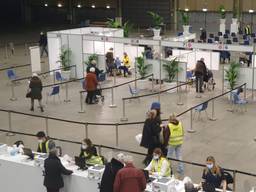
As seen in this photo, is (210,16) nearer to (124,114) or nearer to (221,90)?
(221,90)

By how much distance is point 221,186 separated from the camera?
905cm

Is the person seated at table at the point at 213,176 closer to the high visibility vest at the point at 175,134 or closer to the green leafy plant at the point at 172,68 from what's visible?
the high visibility vest at the point at 175,134

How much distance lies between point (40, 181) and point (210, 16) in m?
32.3

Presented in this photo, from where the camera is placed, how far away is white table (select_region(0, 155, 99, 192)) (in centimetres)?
980

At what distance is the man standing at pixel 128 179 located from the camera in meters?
8.54

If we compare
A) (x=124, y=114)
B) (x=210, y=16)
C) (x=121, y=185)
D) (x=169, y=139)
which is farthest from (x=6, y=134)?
(x=210, y=16)

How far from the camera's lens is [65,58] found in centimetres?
2400

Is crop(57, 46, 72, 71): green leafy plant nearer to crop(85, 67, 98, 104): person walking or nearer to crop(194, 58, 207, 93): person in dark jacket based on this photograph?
crop(85, 67, 98, 104): person walking

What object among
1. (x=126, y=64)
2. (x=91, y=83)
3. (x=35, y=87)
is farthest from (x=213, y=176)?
(x=126, y=64)

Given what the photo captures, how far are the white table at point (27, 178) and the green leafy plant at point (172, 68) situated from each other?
10.9 m

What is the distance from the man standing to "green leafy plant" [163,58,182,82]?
490 inches

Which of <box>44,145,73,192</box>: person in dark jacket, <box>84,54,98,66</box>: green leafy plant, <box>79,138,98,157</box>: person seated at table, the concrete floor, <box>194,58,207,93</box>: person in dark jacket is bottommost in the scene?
the concrete floor

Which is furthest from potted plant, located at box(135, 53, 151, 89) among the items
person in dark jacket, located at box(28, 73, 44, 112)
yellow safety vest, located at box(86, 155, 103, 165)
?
yellow safety vest, located at box(86, 155, 103, 165)

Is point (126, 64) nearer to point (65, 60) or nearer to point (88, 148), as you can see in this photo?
point (65, 60)
